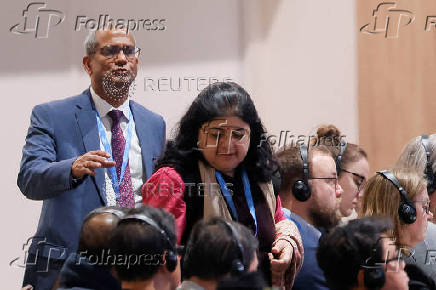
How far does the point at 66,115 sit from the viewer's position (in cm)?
345

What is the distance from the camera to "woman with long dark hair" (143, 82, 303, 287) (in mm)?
2953

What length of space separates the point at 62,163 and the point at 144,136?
1.43 feet

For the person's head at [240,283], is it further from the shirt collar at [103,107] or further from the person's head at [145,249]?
the shirt collar at [103,107]

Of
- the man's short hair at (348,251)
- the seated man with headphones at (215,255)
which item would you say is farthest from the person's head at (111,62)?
the man's short hair at (348,251)

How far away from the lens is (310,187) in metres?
3.39

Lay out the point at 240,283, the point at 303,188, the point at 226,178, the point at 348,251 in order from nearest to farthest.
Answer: the point at 240,283 → the point at 348,251 → the point at 226,178 → the point at 303,188

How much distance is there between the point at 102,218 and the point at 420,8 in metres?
3.13

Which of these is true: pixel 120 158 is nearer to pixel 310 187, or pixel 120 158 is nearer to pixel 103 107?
pixel 103 107

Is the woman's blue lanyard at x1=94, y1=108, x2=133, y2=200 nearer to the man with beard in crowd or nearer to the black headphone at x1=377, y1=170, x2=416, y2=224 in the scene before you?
→ the man with beard in crowd

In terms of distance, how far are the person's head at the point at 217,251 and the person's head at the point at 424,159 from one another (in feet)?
4.23

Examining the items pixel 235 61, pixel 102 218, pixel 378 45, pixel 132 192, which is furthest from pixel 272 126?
pixel 102 218

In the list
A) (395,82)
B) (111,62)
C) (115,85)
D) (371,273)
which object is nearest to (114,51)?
(111,62)

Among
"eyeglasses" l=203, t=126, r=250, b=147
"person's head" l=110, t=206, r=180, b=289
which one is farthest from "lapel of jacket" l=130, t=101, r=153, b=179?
"person's head" l=110, t=206, r=180, b=289

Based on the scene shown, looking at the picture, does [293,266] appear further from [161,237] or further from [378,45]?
[378,45]
